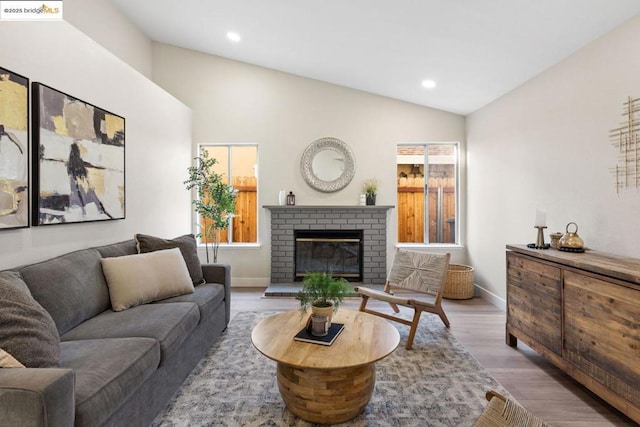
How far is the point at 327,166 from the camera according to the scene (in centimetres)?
491

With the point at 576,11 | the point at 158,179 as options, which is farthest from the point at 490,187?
the point at 158,179

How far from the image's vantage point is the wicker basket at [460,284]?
429 centimetres

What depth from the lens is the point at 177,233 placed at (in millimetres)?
4457

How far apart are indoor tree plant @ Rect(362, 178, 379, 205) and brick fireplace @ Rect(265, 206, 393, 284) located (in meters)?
0.13

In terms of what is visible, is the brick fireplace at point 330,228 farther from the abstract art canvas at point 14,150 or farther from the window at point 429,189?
the abstract art canvas at point 14,150

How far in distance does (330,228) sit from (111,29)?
374 cm

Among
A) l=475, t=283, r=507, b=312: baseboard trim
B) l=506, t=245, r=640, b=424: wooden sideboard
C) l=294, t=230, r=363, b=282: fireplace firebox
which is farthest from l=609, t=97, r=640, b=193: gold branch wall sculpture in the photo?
l=294, t=230, r=363, b=282: fireplace firebox

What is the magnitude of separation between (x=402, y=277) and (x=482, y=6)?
2.53 meters

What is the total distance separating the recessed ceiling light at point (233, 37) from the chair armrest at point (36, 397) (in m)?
3.96

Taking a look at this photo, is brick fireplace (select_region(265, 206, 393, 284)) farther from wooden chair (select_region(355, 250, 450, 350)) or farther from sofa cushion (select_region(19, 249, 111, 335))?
sofa cushion (select_region(19, 249, 111, 335))

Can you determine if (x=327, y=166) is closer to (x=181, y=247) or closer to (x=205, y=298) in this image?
(x=181, y=247)

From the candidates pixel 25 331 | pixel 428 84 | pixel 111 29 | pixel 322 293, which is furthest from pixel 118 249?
pixel 428 84

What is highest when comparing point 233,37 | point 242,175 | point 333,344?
point 233,37

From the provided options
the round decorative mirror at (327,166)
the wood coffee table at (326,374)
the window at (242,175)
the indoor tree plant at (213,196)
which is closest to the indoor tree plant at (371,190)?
the round decorative mirror at (327,166)
